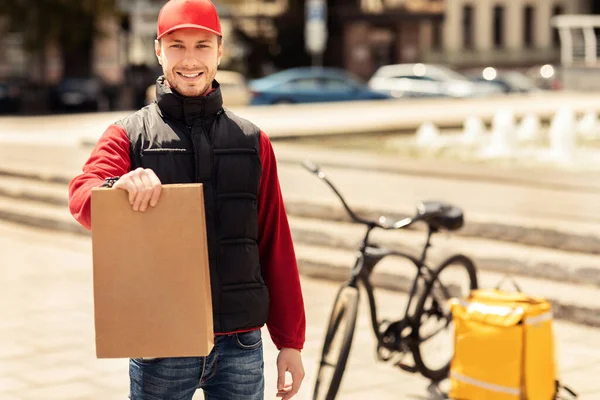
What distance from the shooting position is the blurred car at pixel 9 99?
1485 inches

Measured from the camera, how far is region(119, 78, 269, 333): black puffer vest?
3.04 m

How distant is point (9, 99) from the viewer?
37.8 meters

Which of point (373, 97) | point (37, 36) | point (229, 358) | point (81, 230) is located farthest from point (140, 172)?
point (37, 36)

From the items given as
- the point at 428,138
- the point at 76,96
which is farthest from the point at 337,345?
the point at 76,96

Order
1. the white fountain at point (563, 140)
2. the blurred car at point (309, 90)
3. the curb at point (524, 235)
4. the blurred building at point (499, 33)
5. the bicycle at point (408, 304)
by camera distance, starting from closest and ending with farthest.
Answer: the bicycle at point (408, 304)
the curb at point (524, 235)
the white fountain at point (563, 140)
the blurred car at point (309, 90)
the blurred building at point (499, 33)

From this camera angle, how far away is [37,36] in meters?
39.6

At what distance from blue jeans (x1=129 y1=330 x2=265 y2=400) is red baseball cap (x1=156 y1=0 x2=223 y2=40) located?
32.3 inches

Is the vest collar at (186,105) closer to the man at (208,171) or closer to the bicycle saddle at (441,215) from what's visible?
the man at (208,171)

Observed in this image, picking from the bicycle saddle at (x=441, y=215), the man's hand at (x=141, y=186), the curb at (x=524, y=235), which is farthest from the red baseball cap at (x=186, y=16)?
the curb at (x=524, y=235)

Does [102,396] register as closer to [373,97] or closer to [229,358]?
[229,358]

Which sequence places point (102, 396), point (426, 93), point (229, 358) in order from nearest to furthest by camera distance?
point (229, 358) → point (102, 396) → point (426, 93)

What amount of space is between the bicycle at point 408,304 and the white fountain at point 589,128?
14.9 metres

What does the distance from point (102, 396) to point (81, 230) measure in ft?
19.7

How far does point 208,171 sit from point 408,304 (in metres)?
3.39
